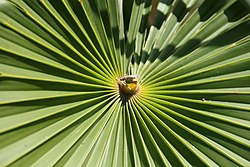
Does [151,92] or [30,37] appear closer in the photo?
[30,37]

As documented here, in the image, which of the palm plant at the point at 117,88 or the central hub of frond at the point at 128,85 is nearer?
the palm plant at the point at 117,88

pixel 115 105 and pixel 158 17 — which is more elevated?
pixel 158 17

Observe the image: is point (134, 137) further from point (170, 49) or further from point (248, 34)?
point (248, 34)

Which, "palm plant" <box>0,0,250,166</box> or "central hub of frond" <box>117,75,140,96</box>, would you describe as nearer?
"palm plant" <box>0,0,250,166</box>

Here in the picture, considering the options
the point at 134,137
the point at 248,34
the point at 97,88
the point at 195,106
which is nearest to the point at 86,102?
the point at 97,88
